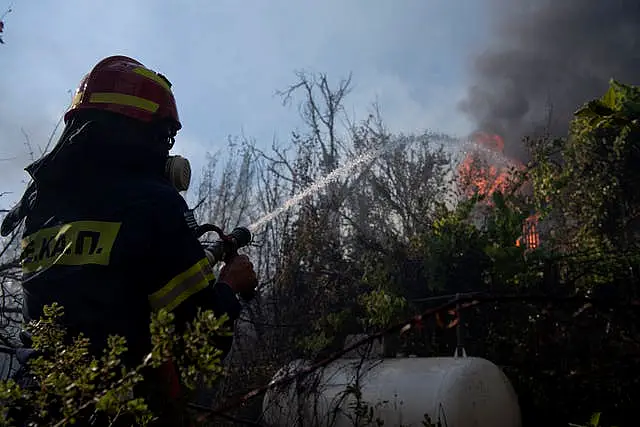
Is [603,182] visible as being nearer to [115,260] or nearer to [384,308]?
[384,308]

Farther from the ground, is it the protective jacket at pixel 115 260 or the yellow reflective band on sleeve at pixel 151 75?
the yellow reflective band on sleeve at pixel 151 75

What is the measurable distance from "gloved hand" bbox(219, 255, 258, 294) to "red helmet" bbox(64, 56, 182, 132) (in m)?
0.68

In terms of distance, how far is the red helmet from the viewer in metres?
2.47

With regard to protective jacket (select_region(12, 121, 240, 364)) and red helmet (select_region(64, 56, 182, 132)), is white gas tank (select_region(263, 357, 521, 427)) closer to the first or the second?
protective jacket (select_region(12, 121, 240, 364))

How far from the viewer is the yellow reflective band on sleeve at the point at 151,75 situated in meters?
2.63

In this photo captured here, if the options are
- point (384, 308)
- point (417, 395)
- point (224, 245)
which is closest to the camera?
point (224, 245)

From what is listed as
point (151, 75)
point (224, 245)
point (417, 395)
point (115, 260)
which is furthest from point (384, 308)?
point (115, 260)

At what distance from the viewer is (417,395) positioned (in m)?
3.57

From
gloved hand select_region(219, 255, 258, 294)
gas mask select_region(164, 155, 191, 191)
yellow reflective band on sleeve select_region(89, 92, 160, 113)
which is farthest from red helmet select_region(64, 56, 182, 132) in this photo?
gloved hand select_region(219, 255, 258, 294)

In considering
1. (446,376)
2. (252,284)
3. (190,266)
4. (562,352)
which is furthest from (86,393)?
(446,376)

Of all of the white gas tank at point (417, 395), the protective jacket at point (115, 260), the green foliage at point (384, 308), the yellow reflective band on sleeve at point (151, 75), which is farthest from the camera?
the green foliage at point (384, 308)

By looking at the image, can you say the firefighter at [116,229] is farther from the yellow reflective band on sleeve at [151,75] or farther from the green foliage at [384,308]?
the green foliage at [384,308]

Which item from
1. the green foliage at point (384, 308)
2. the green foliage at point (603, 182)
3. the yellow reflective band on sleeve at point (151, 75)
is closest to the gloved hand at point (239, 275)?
the yellow reflective band on sleeve at point (151, 75)

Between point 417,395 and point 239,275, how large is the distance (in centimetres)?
164
